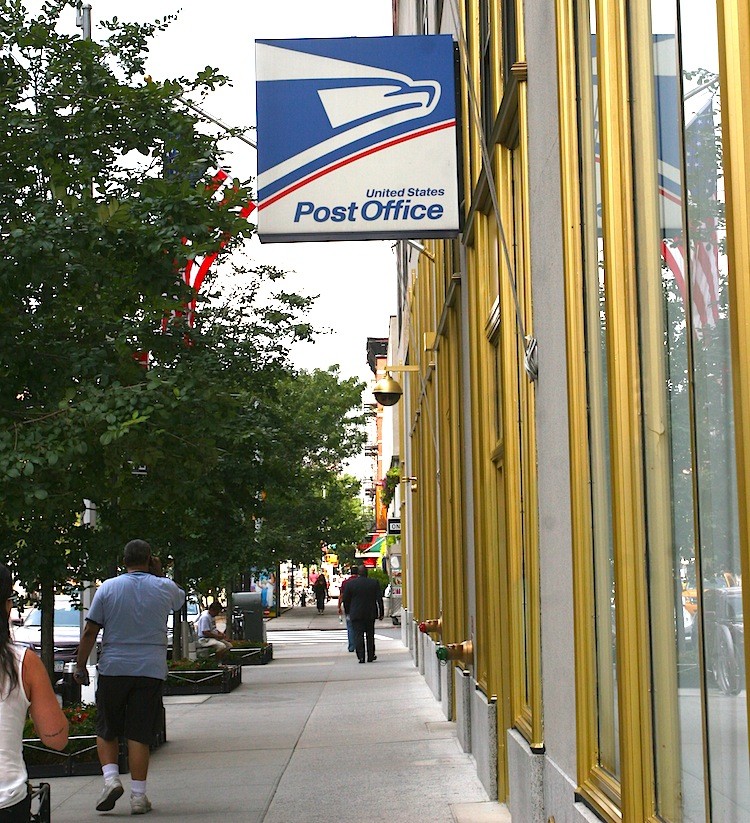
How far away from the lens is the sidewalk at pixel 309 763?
9163 millimetres

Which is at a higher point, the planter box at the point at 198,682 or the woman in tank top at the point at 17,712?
A: the woman in tank top at the point at 17,712

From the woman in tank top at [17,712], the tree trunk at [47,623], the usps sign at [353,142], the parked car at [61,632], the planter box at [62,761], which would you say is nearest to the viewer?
the woman in tank top at [17,712]

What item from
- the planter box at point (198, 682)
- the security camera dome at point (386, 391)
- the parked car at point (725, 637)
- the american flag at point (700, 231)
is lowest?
the planter box at point (198, 682)

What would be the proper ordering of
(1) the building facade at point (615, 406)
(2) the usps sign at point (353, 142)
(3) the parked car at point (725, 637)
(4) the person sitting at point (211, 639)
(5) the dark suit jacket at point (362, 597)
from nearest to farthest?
(3) the parked car at point (725, 637) → (1) the building facade at point (615, 406) → (2) the usps sign at point (353, 142) → (4) the person sitting at point (211, 639) → (5) the dark suit jacket at point (362, 597)

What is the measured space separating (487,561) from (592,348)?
4.30 metres

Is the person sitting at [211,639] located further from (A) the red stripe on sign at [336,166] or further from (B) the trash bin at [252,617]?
(A) the red stripe on sign at [336,166]

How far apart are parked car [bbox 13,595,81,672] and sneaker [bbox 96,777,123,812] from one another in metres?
11.1

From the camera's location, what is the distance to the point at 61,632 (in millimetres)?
23641

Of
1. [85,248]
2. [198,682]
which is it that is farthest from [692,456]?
[198,682]

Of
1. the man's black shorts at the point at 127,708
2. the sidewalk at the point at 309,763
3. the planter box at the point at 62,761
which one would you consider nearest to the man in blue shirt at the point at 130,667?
the man's black shorts at the point at 127,708

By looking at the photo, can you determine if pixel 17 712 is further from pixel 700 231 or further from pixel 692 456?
pixel 700 231

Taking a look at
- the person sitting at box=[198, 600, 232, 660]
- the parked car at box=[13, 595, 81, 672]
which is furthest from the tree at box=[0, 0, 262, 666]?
the person sitting at box=[198, 600, 232, 660]

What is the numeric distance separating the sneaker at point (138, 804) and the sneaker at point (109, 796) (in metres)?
0.13

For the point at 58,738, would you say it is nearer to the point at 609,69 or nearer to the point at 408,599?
the point at 609,69
